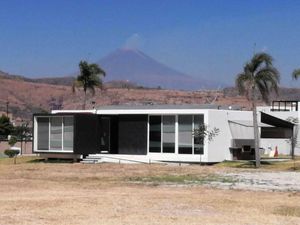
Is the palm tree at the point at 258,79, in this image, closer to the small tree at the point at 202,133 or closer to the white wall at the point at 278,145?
the small tree at the point at 202,133

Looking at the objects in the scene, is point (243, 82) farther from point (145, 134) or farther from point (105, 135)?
point (105, 135)

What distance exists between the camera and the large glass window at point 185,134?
43.8 m

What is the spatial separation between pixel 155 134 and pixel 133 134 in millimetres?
1932

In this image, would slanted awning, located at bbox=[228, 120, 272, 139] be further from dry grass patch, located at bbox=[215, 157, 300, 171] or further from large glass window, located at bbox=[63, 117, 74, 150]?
large glass window, located at bbox=[63, 117, 74, 150]

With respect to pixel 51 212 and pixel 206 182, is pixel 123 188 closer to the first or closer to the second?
pixel 206 182

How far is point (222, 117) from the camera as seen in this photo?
45125 mm

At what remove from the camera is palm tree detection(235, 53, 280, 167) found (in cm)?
4081

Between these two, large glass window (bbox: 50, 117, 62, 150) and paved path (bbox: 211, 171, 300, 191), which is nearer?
paved path (bbox: 211, 171, 300, 191)

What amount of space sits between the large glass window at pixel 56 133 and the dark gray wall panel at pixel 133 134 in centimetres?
502

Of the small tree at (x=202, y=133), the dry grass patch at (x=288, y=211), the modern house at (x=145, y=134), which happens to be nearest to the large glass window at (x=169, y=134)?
the modern house at (x=145, y=134)

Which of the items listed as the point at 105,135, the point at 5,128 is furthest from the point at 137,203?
the point at 5,128

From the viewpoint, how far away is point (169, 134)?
147 ft

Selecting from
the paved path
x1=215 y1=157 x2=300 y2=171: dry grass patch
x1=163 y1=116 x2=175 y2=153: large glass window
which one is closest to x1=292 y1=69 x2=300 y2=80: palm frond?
x1=215 y1=157 x2=300 y2=171: dry grass patch

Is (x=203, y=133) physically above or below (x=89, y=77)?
below
